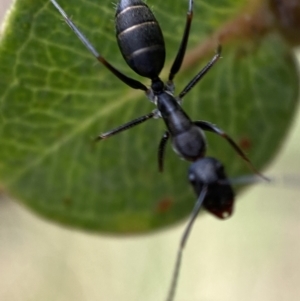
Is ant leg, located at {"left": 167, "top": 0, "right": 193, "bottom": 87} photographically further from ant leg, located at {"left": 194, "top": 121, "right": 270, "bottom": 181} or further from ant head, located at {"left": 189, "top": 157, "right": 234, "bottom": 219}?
ant head, located at {"left": 189, "top": 157, "right": 234, "bottom": 219}

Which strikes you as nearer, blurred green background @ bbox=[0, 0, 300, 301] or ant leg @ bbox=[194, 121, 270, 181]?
ant leg @ bbox=[194, 121, 270, 181]

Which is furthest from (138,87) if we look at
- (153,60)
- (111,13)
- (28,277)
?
(28,277)

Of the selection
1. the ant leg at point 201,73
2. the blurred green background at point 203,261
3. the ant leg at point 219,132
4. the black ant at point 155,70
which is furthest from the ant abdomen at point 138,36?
the blurred green background at point 203,261

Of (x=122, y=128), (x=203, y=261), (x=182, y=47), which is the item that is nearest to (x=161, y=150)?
(x=122, y=128)

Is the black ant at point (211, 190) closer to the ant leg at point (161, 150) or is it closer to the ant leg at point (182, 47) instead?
the ant leg at point (161, 150)

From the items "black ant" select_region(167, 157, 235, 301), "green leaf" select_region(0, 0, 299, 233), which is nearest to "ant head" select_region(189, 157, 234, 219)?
"black ant" select_region(167, 157, 235, 301)

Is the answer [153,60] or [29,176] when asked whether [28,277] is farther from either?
[153,60]
